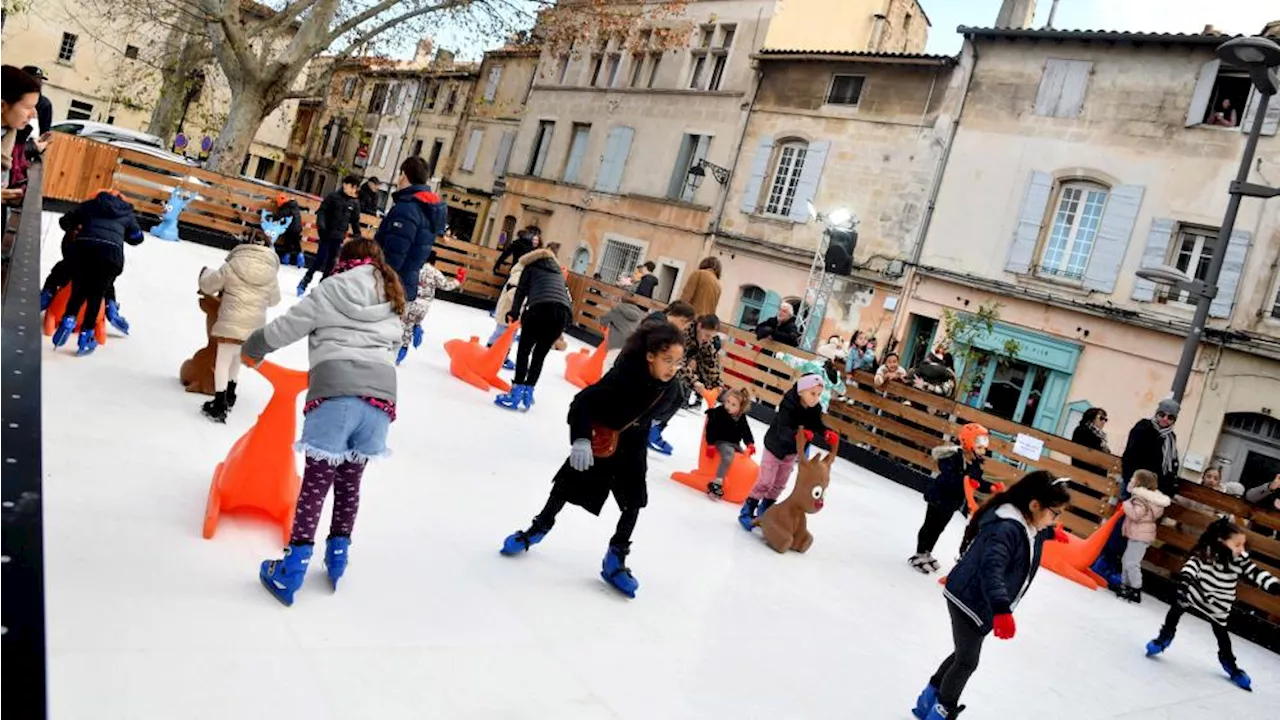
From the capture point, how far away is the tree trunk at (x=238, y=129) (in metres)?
20.2

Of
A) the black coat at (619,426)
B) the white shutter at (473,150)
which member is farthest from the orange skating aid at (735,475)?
the white shutter at (473,150)

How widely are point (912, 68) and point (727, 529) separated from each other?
1551 centimetres

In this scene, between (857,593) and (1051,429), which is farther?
(1051,429)

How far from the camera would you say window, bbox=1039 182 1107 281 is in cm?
1747

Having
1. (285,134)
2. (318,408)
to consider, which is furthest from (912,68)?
(285,134)

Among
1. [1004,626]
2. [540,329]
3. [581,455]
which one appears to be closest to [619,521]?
[581,455]

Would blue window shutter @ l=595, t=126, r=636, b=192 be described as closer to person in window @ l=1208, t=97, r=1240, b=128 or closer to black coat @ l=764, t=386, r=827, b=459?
person in window @ l=1208, t=97, r=1240, b=128

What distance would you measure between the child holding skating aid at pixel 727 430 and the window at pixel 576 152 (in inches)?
825

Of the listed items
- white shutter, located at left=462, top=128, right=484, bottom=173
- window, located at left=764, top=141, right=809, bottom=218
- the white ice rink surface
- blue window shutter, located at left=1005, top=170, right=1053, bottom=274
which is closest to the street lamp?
the white ice rink surface

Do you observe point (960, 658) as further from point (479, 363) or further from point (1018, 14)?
point (1018, 14)

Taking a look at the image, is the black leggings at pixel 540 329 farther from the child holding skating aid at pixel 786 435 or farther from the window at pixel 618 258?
the window at pixel 618 258

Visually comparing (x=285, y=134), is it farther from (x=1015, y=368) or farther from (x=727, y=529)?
(x=727, y=529)

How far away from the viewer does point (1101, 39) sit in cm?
1741

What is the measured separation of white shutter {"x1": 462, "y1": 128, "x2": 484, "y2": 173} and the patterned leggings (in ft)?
103
